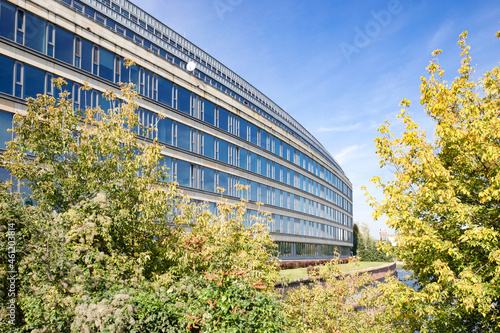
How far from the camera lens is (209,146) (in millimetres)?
39125

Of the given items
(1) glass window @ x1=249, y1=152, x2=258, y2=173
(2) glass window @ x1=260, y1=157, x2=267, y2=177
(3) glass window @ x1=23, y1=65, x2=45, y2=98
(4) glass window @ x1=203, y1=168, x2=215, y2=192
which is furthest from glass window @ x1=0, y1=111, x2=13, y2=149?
(2) glass window @ x1=260, y1=157, x2=267, y2=177

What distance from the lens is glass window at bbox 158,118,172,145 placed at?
1292 inches

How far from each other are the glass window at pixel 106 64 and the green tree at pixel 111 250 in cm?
1531

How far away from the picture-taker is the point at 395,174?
13.0 m

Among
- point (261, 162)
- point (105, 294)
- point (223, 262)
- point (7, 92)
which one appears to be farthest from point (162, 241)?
point (261, 162)

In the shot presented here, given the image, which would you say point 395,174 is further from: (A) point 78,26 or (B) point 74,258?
(A) point 78,26

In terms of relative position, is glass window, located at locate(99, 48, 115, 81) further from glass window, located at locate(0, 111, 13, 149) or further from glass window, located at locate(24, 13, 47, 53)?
glass window, located at locate(0, 111, 13, 149)

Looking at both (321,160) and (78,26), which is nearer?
(78,26)

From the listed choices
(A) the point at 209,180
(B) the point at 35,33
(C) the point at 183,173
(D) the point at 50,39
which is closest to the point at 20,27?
(B) the point at 35,33

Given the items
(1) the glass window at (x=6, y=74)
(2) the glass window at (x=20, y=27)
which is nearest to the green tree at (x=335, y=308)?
(1) the glass window at (x=6, y=74)

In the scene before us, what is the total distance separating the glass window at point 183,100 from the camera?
118ft

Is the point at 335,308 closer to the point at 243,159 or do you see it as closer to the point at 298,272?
the point at 298,272

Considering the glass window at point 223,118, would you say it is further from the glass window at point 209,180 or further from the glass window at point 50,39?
the glass window at point 50,39

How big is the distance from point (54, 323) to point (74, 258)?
1758 millimetres
